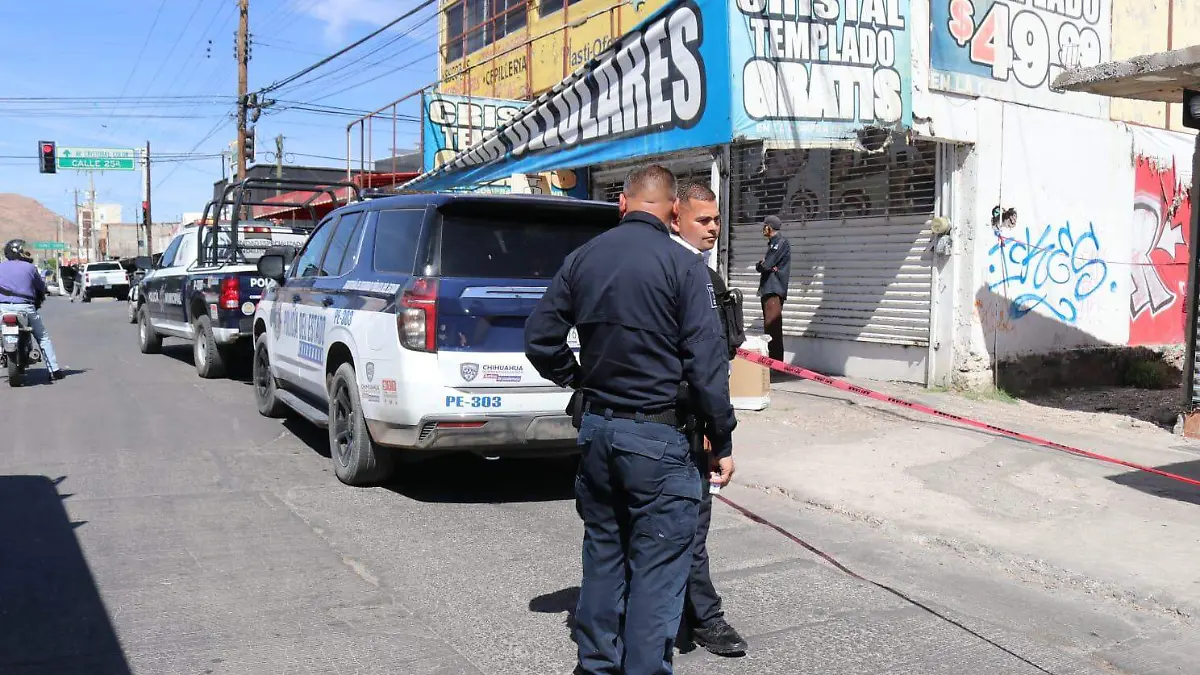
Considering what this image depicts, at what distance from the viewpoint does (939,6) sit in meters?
10.5

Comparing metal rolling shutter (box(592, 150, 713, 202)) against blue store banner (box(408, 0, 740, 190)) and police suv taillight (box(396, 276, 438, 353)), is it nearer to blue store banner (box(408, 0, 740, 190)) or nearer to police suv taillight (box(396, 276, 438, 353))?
blue store banner (box(408, 0, 740, 190))

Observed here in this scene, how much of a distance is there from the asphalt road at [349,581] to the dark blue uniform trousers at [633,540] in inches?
20.5

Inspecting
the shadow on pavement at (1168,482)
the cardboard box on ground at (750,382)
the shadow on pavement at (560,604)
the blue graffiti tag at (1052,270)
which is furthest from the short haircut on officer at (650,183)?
the blue graffiti tag at (1052,270)

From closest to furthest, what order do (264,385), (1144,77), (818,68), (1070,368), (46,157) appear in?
1. (1144,77)
2. (818,68)
3. (264,385)
4. (1070,368)
5. (46,157)

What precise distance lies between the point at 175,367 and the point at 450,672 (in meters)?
11.2

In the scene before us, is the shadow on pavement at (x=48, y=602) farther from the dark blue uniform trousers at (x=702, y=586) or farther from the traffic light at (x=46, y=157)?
the traffic light at (x=46, y=157)

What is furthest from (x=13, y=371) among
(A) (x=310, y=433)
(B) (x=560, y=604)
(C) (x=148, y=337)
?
(B) (x=560, y=604)

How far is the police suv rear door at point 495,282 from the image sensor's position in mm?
5852

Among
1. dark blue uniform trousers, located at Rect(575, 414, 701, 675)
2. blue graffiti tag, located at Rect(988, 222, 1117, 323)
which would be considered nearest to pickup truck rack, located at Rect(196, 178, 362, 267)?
blue graffiti tag, located at Rect(988, 222, 1117, 323)

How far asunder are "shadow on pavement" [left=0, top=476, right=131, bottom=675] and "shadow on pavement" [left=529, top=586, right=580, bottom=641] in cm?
169

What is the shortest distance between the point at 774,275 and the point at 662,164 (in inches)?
84.1

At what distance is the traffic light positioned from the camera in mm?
38406

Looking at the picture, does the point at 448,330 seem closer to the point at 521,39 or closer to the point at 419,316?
the point at 419,316

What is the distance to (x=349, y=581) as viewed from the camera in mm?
4848
